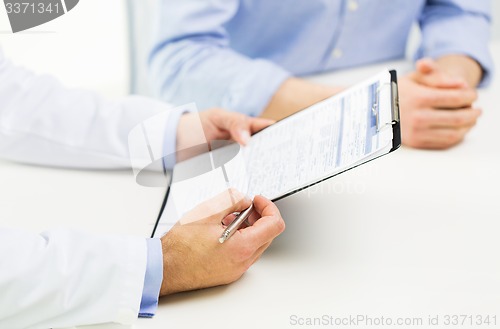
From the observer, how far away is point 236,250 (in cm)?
54

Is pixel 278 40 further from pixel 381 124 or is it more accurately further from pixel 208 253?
pixel 208 253

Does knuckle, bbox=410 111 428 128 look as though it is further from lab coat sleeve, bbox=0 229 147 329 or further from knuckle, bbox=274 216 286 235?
lab coat sleeve, bbox=0 229 147 329

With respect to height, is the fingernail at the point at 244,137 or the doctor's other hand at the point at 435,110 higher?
the fingernail at the point at 244,137

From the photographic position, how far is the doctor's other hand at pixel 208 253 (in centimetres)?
54

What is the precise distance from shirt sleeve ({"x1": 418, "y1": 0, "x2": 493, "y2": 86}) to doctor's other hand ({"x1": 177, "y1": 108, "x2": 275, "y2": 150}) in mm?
488

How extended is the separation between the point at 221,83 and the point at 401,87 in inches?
11.6

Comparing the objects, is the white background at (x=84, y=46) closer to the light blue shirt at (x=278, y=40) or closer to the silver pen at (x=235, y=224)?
the light blue shirt at (x=278, y=40)

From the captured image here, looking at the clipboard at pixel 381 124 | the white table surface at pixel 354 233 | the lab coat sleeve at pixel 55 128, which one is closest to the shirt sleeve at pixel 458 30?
the white table surface at pixel 354 233

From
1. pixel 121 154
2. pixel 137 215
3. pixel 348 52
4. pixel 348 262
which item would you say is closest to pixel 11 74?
pixel 121 154

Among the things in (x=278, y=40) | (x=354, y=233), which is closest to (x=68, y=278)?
(x=354, y=233)

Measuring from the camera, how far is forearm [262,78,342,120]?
95 cm

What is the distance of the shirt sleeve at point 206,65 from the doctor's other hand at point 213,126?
145 millimetres

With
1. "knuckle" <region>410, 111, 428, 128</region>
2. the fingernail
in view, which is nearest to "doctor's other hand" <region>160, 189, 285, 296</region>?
the fingernail

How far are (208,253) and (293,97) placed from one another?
483mm
